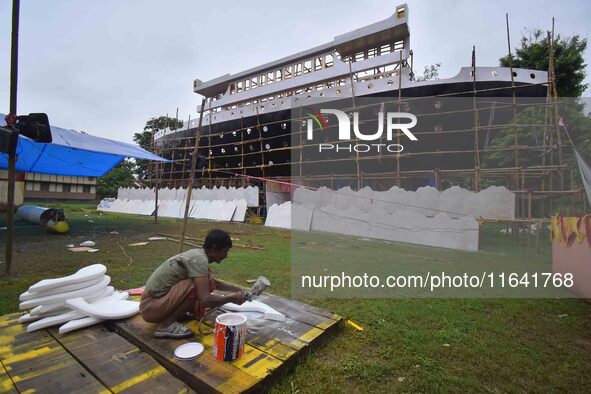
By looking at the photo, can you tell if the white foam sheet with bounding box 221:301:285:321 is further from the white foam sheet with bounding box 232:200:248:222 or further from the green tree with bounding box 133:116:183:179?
the green tree with bounding box 133:116:183:179

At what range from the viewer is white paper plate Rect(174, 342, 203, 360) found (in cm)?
199

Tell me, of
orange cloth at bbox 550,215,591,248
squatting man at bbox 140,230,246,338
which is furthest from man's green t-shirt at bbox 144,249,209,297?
orange cloth at bbox 550,215,591,248

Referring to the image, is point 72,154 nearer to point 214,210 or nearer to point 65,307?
point 214,210

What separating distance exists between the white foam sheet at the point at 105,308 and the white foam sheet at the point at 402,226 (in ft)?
26.7

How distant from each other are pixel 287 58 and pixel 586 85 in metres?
15.8

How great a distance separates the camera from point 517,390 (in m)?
2.02

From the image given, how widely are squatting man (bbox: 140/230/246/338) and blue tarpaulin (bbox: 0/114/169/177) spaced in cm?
808

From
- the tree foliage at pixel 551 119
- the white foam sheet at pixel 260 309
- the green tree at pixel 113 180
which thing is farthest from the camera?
the green tree at pixel 113 180

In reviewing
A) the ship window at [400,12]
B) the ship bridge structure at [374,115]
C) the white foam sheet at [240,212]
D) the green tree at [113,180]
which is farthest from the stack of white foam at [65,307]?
the green tree at [113,180]

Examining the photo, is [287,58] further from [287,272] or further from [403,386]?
[403,386]

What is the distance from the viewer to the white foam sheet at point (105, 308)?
2.45 m

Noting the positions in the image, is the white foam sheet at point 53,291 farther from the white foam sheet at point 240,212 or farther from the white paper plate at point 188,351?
the white foam sheet at point 240,212

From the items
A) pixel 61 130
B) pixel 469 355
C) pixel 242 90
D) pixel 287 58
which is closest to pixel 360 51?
pixel 287 58

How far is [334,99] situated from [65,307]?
13776 mm
